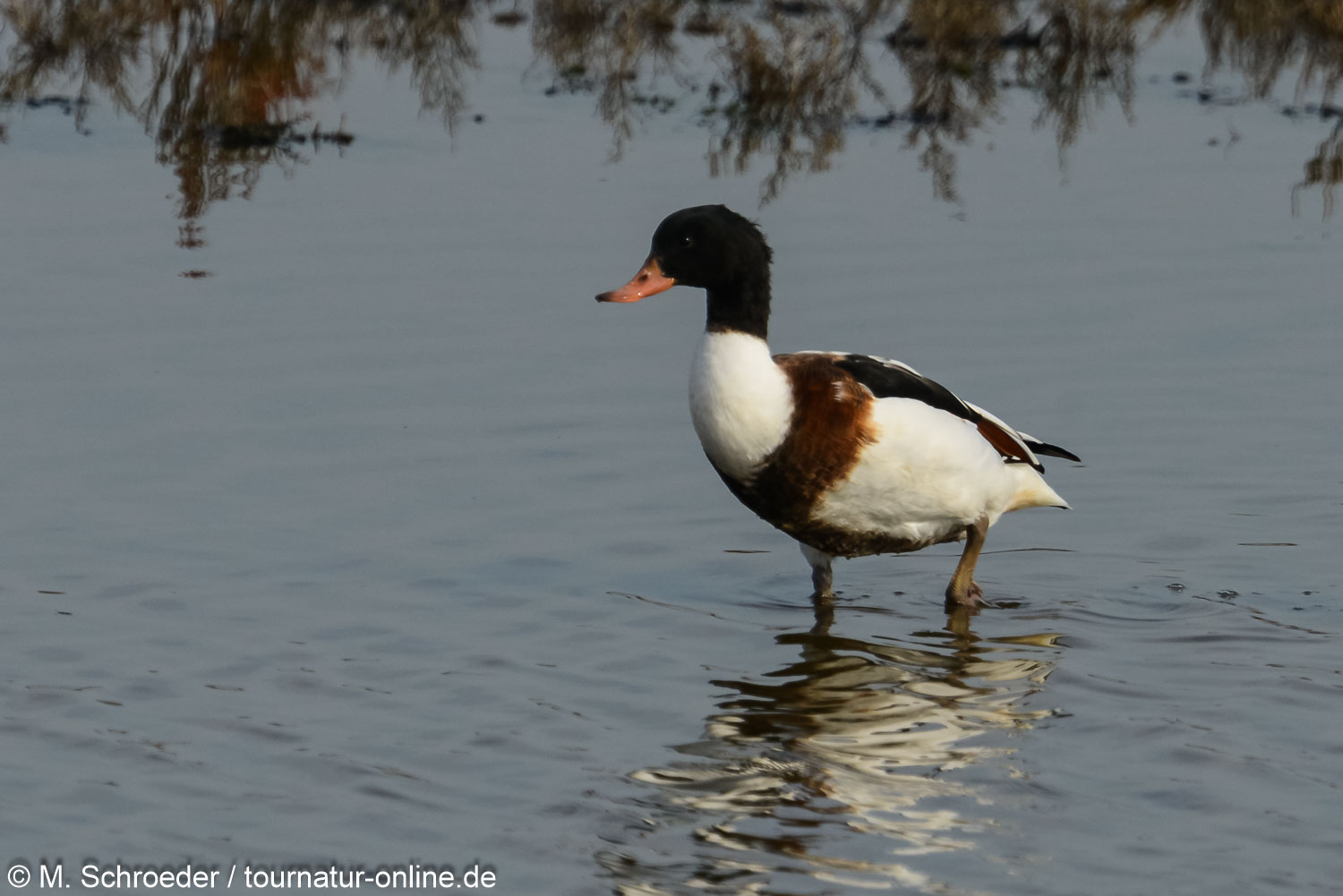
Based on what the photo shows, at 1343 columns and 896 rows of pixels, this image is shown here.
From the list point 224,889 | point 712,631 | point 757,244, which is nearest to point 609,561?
point 712,631

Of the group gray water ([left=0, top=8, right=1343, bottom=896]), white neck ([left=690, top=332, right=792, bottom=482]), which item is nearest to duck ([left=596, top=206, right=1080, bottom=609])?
white neck ([left=690, top=332, right=792, bottom=482])

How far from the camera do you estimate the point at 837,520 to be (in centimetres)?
721

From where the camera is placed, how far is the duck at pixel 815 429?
22.8 feet

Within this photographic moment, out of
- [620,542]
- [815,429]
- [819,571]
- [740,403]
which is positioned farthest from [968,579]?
[620,542]

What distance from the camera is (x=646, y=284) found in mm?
7395

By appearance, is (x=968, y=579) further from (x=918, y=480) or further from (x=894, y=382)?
(x=894, y=382)

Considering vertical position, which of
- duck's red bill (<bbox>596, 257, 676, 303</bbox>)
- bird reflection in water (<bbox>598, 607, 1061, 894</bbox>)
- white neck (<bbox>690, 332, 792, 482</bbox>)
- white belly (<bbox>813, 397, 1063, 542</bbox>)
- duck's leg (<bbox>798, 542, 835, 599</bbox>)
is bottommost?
bird reflection in water (<bbox>598, 607, 1061, 894</bbox>)

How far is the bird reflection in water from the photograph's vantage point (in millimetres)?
5078

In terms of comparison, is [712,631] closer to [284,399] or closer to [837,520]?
[837,520]

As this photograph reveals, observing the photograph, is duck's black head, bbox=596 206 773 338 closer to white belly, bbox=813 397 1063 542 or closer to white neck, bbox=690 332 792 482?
white neck, bbox=690 332 792 482

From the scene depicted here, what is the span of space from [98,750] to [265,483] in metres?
2.76

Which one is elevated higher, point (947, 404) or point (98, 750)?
point (947, 404)

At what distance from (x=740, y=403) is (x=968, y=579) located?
1.28 metres

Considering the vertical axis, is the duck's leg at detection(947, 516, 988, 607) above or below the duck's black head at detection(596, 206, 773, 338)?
below
